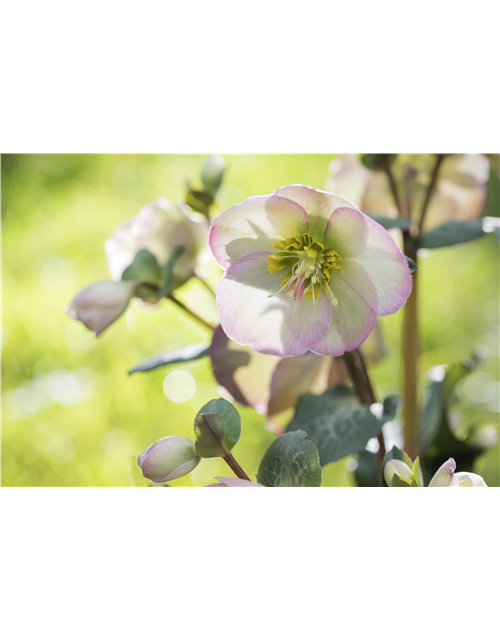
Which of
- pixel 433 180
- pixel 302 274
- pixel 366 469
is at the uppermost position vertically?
pixel 433 180

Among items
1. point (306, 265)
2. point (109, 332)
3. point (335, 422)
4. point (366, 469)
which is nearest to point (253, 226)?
point (306, 265)

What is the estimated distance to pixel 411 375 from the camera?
0.44 m

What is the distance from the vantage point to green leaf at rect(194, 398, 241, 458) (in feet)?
0.73

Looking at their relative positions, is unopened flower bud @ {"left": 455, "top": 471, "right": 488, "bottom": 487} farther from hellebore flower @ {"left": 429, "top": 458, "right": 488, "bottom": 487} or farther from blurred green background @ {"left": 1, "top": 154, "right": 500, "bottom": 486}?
blurred green background @ {"left": 1, "top": 154, "right": 500, "bottom": 486}

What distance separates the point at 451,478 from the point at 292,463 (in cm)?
6

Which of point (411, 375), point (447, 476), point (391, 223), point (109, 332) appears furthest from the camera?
point (109, 332)

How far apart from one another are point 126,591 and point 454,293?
3.27 feet

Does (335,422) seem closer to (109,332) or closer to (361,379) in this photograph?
(361,379)

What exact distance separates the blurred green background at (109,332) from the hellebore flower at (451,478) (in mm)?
430

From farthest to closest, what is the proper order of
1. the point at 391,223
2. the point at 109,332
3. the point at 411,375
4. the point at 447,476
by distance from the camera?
the point at 109,332 < the point at 411,375 < the point at 391,223 < the point at 447,476

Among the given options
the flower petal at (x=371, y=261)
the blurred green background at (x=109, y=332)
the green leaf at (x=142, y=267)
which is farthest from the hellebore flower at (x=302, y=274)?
the blurred green background at (x=109, y=332)

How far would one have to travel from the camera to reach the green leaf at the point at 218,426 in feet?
0.73
